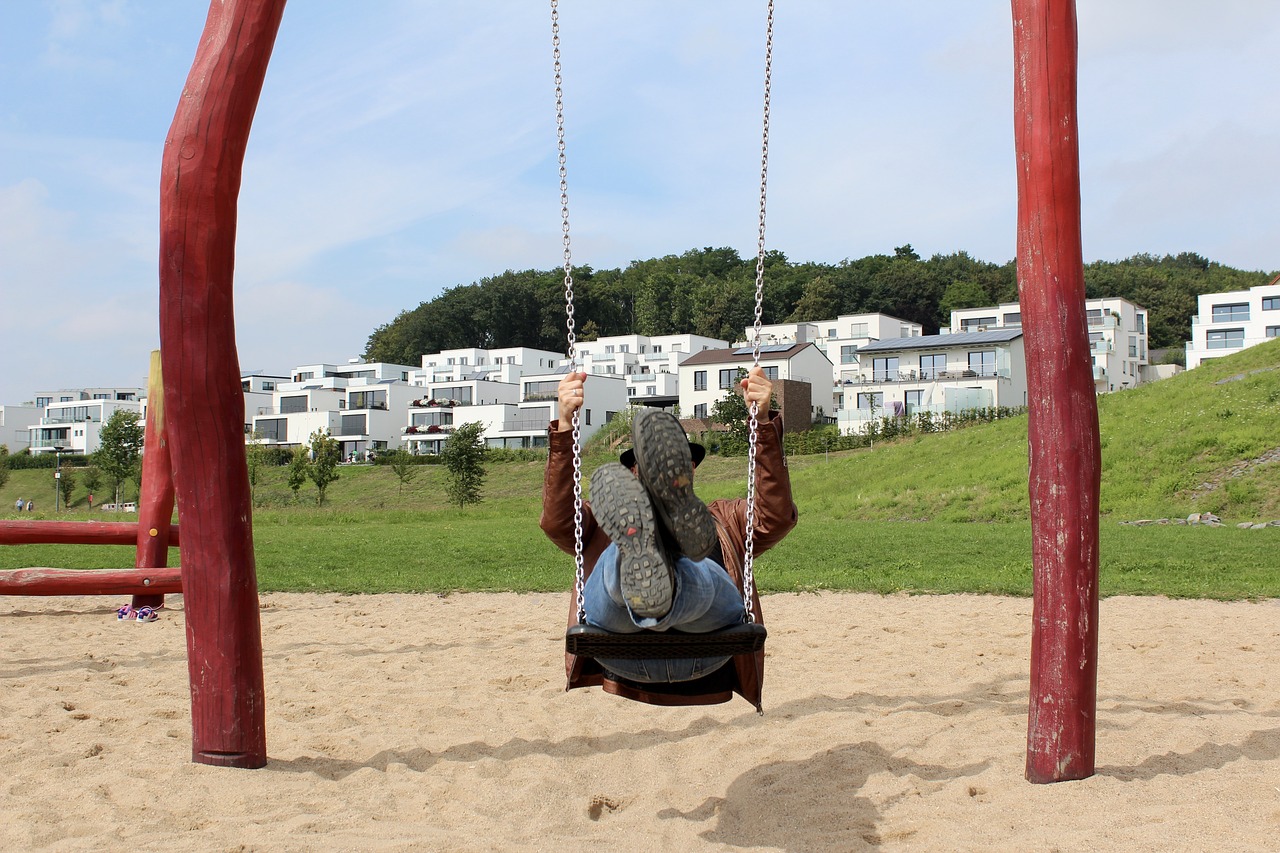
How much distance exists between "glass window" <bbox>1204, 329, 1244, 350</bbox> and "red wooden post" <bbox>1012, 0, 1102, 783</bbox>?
69565 millimetres

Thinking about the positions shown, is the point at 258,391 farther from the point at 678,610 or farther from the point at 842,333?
the point at 678,610

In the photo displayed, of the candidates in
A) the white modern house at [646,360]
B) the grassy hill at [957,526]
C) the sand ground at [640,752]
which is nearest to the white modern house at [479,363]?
the white modern house at [646,360]

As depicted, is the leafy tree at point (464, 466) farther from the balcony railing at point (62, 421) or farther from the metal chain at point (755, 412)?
the balcony railing at point (62, 421)

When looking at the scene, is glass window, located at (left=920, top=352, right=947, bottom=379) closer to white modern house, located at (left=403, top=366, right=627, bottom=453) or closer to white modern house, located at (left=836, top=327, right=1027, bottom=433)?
white modern house, located at (left=836, top=327, right=1027, bottom=433)

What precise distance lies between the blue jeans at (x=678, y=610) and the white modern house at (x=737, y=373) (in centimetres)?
5169

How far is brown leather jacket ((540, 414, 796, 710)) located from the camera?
4.22 meters

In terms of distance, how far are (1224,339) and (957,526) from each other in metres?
57.0

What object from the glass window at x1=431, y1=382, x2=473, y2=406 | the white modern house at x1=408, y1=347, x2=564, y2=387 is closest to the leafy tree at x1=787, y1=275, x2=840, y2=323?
the white modern house at x1=408, y1=347, x2=564, y2=387

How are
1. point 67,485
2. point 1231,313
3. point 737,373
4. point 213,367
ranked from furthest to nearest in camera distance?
point 1231,313 < point 67,485 < point 737,373 < point 213,367

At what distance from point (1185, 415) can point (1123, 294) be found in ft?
205

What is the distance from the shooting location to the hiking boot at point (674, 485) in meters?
3.60

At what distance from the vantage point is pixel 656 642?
3.80 m

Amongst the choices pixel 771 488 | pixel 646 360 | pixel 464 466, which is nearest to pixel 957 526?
pixel 771 488

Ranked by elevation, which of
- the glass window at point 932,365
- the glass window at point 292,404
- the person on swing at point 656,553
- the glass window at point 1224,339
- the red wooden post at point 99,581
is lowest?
the red wooden post at point 99,581
